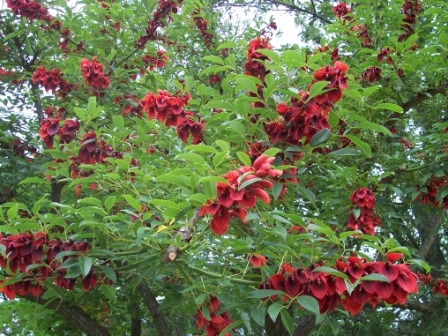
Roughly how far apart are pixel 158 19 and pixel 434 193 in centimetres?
225

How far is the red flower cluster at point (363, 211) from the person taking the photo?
296 cm

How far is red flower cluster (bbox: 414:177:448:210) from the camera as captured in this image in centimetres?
324

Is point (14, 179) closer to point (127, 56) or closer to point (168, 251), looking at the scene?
point (127, 56)

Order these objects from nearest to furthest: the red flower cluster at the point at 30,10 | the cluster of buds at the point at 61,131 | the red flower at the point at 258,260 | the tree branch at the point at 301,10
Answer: the red flower at the point at 258,260 < the cluster of buds at the point at 61,131 < the red flower cluster at the point at 30,10 < the tree branch at the point at 301,10

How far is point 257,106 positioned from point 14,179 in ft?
8.05

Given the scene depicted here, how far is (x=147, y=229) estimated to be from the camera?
196 cm

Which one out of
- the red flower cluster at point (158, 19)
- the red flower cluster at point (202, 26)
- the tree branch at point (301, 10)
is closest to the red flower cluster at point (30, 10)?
the red flower cluster at point (158, 19)

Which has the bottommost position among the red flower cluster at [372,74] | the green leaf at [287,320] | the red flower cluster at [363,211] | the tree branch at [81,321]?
the green leaf at [287,320]

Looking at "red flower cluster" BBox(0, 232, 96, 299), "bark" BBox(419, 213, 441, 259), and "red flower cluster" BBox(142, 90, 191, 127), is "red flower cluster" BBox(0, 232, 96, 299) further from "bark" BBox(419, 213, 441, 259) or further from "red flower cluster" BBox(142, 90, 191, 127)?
"bark" BBox(419, 213, 441, 259)

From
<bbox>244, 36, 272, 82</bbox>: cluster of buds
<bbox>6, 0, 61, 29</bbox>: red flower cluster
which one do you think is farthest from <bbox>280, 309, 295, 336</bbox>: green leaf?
Result: <bbox>6, 0, 61, 29</bbox>: red flower cluster

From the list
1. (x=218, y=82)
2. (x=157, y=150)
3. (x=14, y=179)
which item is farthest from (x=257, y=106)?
(x=218, y=82)

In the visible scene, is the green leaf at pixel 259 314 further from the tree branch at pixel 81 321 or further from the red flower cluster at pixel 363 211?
the tree branch at pixel 81 321

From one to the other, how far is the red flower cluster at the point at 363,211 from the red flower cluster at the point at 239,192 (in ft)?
4.83

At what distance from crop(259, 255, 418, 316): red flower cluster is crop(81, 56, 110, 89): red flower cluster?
2105mm
